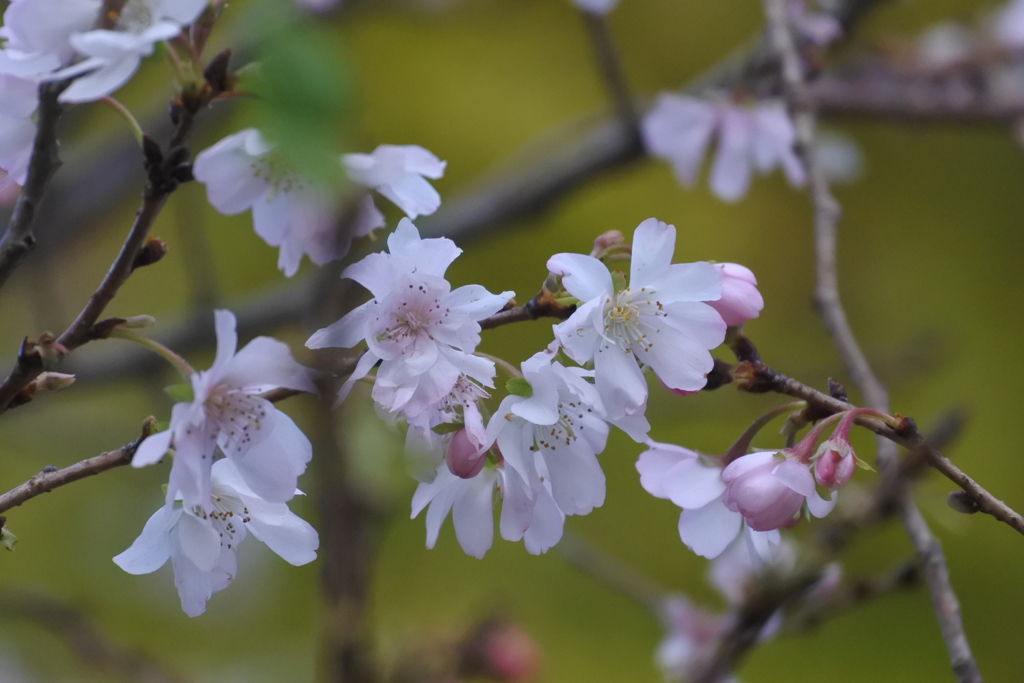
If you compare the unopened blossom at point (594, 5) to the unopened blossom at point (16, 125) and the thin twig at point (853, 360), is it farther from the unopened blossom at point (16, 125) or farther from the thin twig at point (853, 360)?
the unopened blossom at point (16, 125)

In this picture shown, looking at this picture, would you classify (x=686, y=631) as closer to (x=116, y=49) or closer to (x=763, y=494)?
(x=763, y=494)

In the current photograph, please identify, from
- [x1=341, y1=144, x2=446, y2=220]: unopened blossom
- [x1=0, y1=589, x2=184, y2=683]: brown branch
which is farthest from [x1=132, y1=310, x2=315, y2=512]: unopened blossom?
[x1=0, y1=589, x2=184, y2=683]: brown branch

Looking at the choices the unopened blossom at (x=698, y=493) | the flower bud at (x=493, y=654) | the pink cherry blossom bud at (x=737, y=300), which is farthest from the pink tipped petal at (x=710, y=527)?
the flower bud at (x=493, y=654)

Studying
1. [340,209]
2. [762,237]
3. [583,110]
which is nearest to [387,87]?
[583,110]

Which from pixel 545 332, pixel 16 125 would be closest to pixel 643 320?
pixel 16 125

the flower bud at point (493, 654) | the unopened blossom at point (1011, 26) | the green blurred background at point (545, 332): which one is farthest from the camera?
the green blurred background at point (545, 332)

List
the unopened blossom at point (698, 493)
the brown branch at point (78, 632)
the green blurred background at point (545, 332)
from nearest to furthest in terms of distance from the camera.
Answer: the unopened blossom at point (698, 493) < the brown branch at point (78, 632) < the green blurred background at point (545, 332)
